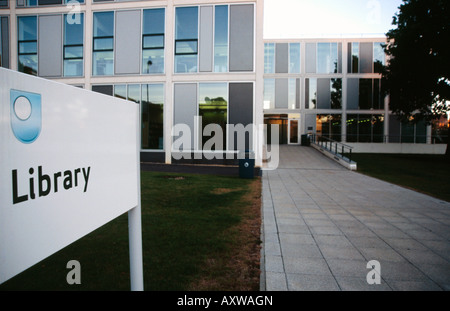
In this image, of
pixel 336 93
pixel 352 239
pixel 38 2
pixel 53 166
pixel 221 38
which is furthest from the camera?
pixel 336 93

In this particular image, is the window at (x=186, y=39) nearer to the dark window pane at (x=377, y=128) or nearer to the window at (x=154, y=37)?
the window at (x=154, y=37)

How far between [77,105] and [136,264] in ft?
4.01

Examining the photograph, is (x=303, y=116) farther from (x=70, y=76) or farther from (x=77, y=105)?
(x=77, y=105)

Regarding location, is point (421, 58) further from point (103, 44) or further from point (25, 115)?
point (25, 115)

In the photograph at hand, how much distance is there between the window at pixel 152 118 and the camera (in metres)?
14.9

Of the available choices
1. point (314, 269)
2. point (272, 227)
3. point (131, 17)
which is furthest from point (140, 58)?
point (314, 269)

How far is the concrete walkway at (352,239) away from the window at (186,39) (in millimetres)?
9579

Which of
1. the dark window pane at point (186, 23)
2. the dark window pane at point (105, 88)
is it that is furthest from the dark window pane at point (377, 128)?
the dark window pane at point (105, 88)

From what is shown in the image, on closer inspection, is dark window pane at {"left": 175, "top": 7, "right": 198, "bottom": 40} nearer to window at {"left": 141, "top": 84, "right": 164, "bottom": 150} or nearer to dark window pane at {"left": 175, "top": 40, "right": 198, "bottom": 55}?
dark window pane at {"left": 175, "top": 40, "right": 198, "bottom": 55}

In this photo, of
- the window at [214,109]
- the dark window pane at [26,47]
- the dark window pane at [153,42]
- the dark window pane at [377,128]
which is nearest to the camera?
the window at [214,109]

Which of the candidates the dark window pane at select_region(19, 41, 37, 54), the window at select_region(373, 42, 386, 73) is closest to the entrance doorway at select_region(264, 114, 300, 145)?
the window at select_region(373, 42, 386, 73)

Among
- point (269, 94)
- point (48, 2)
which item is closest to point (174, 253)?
point (48, 2)

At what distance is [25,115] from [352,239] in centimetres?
459

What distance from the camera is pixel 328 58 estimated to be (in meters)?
27.5
